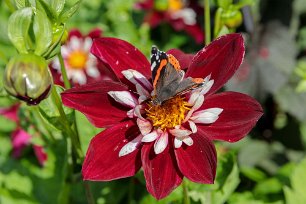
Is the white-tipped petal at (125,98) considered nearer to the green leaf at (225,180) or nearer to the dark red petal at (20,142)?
the green leaf at (225,180)

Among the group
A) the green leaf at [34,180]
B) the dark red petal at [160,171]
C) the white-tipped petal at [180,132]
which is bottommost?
the green leaf at [34,180]

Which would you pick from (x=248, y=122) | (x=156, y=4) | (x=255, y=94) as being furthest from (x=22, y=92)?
(x=156, y=4)

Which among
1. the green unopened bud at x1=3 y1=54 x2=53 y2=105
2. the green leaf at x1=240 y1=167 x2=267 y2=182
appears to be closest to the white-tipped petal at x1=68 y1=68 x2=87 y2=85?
the green leaf at x1=240 y1=167 x2=267 y2=182

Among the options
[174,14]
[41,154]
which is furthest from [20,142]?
[174,14]

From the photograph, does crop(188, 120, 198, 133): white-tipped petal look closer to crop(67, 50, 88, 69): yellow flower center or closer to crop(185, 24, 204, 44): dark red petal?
crop(67, 50, 88, 69): yellow flower center

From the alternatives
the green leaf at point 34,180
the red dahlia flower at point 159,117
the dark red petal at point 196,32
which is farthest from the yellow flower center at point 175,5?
the red dahlia flower at point 159,117

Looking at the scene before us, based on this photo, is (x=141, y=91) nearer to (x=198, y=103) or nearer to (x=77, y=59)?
(x=198, y=103)
